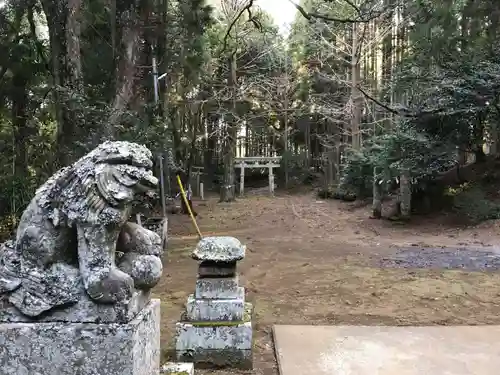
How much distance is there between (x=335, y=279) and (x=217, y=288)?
2983 millimetres

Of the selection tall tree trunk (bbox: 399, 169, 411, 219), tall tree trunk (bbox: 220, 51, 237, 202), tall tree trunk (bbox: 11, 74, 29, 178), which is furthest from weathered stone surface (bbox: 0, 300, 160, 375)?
tall tree trunk (bbox: 220, 51, 237, 202)

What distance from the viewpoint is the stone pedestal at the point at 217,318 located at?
3.80 m

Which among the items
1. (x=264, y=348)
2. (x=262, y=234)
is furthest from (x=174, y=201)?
(x=264, y=348)

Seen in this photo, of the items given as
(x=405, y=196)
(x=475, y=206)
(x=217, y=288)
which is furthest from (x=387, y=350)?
(x=405, y=196)

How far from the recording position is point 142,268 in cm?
191

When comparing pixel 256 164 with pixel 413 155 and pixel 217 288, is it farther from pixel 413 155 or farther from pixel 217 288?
pixel 217 288

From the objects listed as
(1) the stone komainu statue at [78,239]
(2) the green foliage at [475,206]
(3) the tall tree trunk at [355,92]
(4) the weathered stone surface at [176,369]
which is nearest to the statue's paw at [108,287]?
(1) the stone komainu statue at [78,239]

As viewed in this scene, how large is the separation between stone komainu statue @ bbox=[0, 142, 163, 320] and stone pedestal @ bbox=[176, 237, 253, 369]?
2032 mm

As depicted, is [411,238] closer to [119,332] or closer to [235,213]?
[235,213]

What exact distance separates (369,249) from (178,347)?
18.4ft

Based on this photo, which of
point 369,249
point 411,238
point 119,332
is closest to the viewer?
point 119,332

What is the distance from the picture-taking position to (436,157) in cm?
1107

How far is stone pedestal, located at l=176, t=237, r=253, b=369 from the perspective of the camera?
12.5 ft

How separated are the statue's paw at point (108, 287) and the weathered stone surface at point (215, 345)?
7.02ft
